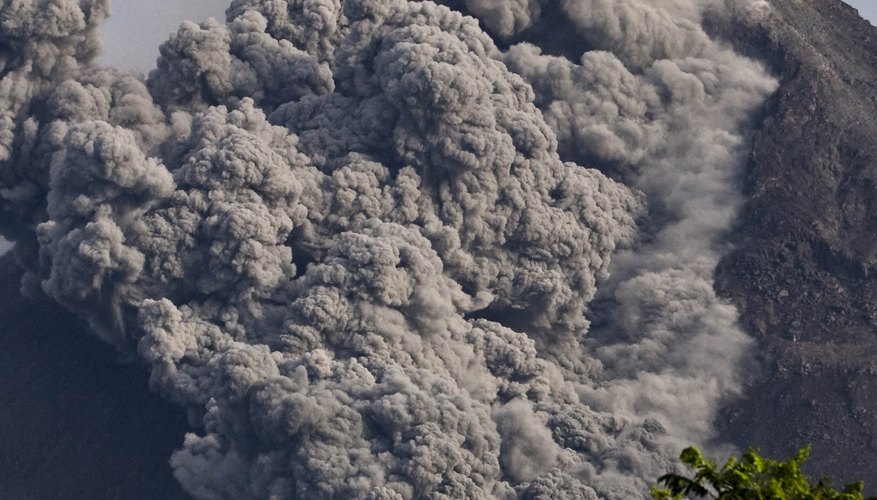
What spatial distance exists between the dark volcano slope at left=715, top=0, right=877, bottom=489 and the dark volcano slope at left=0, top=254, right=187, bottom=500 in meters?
23.7

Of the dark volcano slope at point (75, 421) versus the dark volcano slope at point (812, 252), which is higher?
the dark volcano slope at point (812, 252)

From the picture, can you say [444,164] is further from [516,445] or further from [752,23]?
[752,23]

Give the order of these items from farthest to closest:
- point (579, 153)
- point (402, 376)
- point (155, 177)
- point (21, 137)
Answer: point (579, 153), point (21, 137), point (155, 177), point (402, 376)

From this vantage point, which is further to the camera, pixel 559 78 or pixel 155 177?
pixel 559 78

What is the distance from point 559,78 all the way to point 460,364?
16.0m

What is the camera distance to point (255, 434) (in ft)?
203

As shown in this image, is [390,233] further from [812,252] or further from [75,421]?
[812,252]

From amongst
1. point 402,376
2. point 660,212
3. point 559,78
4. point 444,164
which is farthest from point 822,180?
point 402,376

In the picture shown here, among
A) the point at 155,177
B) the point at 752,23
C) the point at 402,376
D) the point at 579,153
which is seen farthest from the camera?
the point at 752,23

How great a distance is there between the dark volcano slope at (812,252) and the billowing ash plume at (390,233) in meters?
1.48

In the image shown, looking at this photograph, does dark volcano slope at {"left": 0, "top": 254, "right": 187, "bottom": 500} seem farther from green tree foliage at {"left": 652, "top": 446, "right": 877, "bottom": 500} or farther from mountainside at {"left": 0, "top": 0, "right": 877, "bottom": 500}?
green tree foliage at {"left": 652, "top": 446, "right": 877, "bottom": 500}

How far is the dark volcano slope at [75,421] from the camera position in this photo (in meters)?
72.0

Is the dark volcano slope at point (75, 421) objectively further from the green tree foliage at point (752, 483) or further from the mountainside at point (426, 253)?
the green tree foliage at point (752, 483)

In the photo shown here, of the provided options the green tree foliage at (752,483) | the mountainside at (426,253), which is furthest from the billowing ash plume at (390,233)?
the green tree foliage at (752,483)
